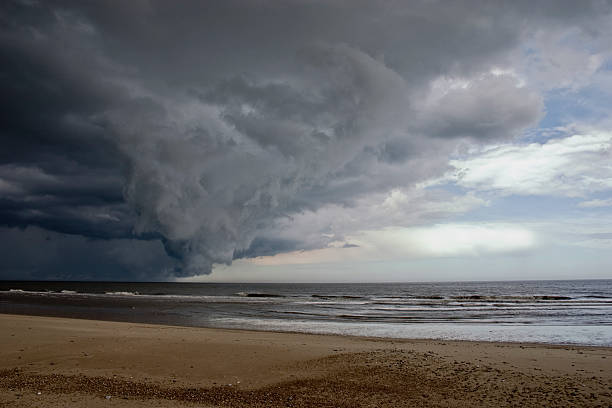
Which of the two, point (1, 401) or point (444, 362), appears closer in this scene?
point (1, 401)

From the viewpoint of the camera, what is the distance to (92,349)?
15219 millimetres

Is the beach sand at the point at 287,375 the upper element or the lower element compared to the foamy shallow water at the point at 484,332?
upper

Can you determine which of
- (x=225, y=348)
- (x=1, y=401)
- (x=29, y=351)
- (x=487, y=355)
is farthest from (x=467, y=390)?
(x=29, y=351)

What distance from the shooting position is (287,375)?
1199 centimetres

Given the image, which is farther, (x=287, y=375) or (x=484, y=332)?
(x=484, y=332)

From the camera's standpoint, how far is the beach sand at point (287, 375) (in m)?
9.57

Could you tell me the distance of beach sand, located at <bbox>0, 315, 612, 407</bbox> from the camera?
9.57 m

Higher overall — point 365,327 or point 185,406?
point 185,406

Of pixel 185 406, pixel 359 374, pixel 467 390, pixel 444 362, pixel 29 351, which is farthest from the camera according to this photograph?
pixel 29 351

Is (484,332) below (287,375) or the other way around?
below

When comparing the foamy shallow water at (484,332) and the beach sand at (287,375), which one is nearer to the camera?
the beach sand at (287,375)

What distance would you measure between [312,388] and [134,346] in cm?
930

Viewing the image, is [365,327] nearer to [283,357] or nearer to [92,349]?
[283,357]

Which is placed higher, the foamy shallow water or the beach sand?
the beach sand
